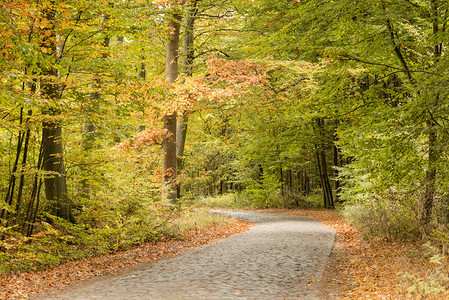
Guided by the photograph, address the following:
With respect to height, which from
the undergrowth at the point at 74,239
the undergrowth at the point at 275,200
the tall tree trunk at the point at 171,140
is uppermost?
the tall tree trunk at the point at 171,140

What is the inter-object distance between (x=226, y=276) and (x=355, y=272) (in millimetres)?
2664

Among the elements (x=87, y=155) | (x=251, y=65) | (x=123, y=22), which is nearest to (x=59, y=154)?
(x=87, y=155)

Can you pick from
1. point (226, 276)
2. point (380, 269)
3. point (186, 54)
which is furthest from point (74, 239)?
point (186, 54)

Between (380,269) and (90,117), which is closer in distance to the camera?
(380,269)

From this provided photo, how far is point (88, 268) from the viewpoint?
8180mm

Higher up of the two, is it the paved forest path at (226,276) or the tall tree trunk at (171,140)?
the tall tree trunk at (171,140)

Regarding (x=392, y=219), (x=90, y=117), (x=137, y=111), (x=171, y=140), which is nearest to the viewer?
(x=90, y=117)

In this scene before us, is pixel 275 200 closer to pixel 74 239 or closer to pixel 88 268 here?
pixel 74 239

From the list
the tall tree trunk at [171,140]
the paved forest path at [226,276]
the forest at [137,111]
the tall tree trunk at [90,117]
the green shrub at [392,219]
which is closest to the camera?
the paved forest path at [226,276]

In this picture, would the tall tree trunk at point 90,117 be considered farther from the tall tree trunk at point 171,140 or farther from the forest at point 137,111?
the tall tree trunk at point 171,140

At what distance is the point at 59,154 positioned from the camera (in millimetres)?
9641

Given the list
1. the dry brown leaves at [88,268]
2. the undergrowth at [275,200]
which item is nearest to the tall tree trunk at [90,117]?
the dry brown leaves at [88,268]

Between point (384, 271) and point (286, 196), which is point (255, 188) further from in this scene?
point (384, 271)

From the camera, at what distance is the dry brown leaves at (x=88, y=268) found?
6.58 metres
